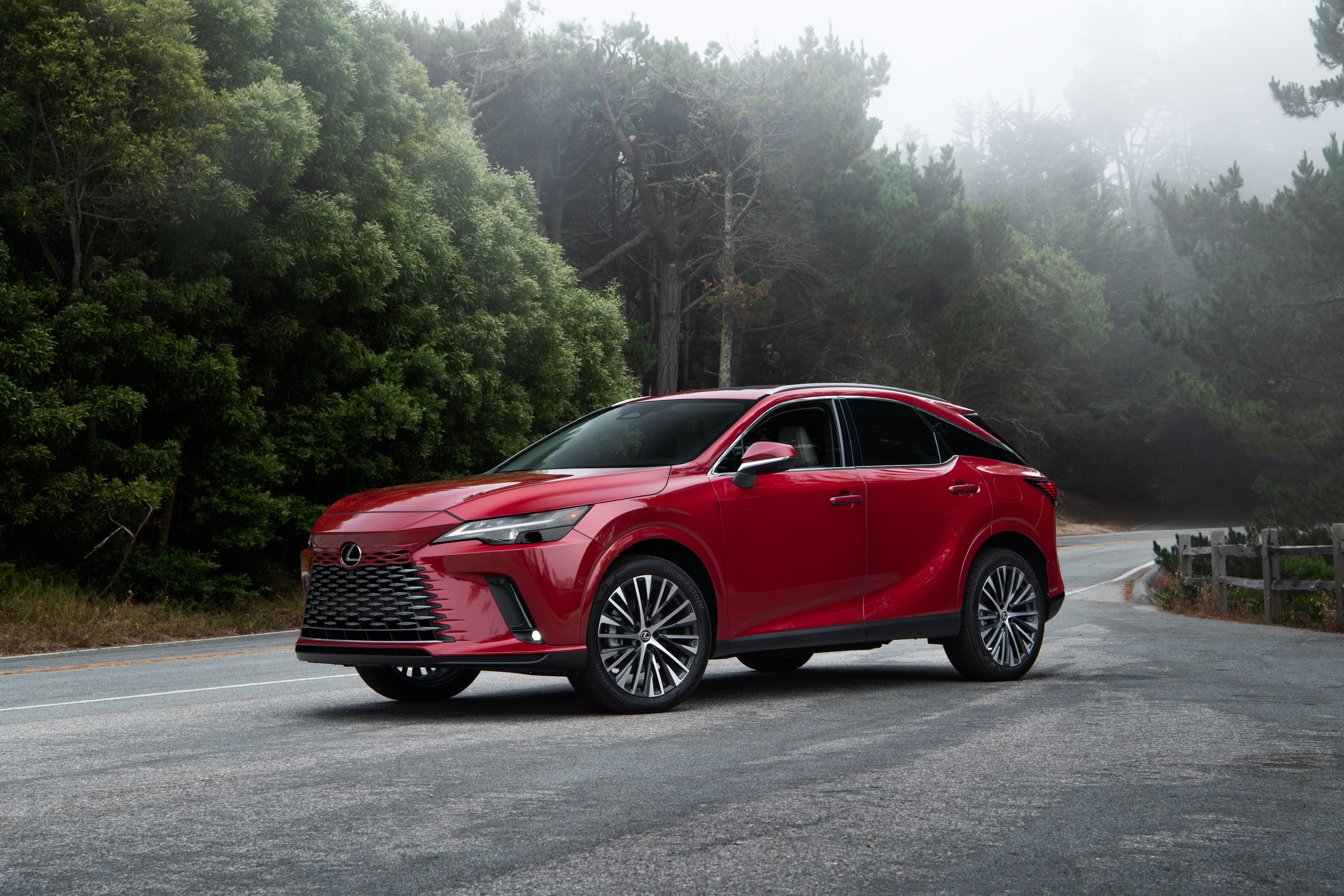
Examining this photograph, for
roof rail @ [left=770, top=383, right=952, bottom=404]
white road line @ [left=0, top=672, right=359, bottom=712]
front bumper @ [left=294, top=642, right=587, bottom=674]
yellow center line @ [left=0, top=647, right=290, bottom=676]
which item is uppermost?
roof rail @ [left=770, top=383, right=952, bottom=404]

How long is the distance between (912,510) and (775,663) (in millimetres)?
1976

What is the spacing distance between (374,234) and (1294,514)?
20.0 metres

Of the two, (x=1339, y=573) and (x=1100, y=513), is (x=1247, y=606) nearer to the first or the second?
(x=1339, y=573)

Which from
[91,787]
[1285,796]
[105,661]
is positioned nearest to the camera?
[1285,796]

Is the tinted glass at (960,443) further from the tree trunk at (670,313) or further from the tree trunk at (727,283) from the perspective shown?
the tree trunk at (670,313)

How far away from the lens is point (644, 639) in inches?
300

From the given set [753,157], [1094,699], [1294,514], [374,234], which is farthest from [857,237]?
[1094,699]

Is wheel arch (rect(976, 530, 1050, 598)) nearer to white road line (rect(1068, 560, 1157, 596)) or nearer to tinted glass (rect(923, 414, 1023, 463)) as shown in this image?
tinted glass (rect(923, 414, 1023, 463))

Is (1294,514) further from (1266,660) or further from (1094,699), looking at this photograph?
(1094,699)

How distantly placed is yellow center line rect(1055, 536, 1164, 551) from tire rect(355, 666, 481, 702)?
36937 mm

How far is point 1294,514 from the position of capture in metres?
29.0

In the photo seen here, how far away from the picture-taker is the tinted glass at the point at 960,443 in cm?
952

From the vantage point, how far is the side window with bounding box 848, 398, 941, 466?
29.6ft

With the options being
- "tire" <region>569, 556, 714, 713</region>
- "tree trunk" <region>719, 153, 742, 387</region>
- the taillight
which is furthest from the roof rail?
"tree trunk" <region>719, 153, 742, 387</region>
